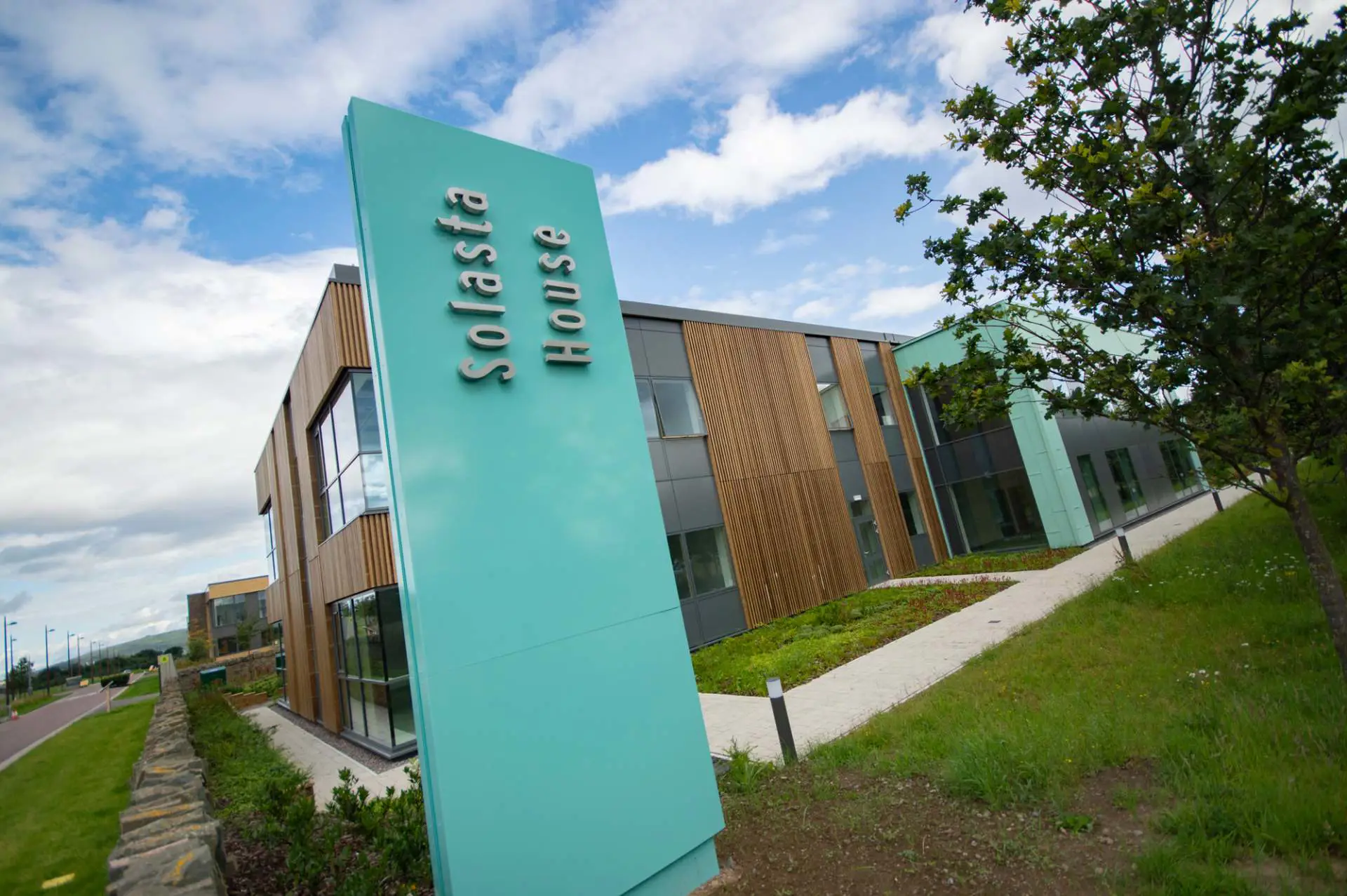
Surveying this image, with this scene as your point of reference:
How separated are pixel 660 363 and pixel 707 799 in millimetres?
12369

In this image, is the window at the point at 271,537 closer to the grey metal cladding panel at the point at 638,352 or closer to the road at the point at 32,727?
the road at the point at 32,727

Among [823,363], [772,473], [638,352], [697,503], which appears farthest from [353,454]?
[823,363]

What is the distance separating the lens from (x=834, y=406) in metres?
19.8

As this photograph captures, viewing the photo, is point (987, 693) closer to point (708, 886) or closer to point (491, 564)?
point (708, 886)

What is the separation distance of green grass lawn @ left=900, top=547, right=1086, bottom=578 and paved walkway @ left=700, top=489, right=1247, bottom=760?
7.08 ft

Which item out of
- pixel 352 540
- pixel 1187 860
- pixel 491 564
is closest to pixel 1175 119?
pixel 1187 860

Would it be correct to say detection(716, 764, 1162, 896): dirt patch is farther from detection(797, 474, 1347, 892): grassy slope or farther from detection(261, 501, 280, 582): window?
detection(261, 501, 280, 582): window

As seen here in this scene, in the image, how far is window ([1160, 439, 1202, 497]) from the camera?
24.4 meters

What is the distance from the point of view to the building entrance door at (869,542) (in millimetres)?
18194

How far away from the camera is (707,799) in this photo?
4266 millimetres

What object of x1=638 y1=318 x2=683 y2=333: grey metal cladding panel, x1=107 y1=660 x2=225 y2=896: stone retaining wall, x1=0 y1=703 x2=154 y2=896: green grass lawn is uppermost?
x1=638 y1=318 x2=683 y2=333: grey metal cladding panel

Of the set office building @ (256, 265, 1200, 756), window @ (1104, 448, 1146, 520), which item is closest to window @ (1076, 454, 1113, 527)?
office building @ (256, 265, 1200, 756)

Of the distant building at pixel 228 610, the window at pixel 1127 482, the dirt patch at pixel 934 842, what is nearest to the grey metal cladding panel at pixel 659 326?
the dirt patch at pixel 934 842

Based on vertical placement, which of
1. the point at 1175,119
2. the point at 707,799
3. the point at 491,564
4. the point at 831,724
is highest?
the point at 1175,119
